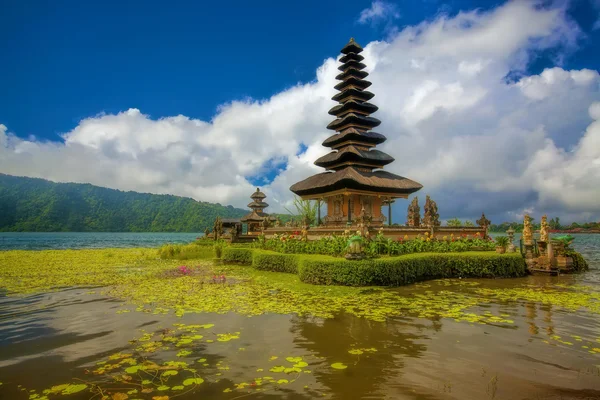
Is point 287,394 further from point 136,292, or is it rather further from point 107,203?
point 107,203

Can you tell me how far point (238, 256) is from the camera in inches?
842

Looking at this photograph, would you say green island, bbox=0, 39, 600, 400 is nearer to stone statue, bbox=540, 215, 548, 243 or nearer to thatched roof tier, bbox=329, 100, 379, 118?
stone statue, bbox=540, 215, 548, 243

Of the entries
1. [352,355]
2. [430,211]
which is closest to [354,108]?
[430,211]


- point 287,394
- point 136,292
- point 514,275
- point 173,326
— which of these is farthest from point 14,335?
point 514,275

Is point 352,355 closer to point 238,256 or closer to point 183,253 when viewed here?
point 238,256

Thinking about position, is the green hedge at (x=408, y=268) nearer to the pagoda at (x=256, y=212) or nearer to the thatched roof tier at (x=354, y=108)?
the thatched roof tier at (x=354, y=108)

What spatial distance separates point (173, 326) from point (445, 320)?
604 cm

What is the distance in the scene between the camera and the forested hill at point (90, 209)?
105 m

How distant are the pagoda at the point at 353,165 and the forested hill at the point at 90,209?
91.3 meters

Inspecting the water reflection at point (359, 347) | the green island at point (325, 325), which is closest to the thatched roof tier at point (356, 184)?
the green island at point (325, 325)

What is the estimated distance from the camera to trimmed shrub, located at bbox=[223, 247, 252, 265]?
20875mm

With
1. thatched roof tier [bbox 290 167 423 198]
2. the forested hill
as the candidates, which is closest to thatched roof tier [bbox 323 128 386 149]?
thatched roof tier [bbox 290 167 423 198]

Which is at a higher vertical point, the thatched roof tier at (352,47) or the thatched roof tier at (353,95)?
the thatched roof tier at (352,47)

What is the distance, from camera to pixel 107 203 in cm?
12381
